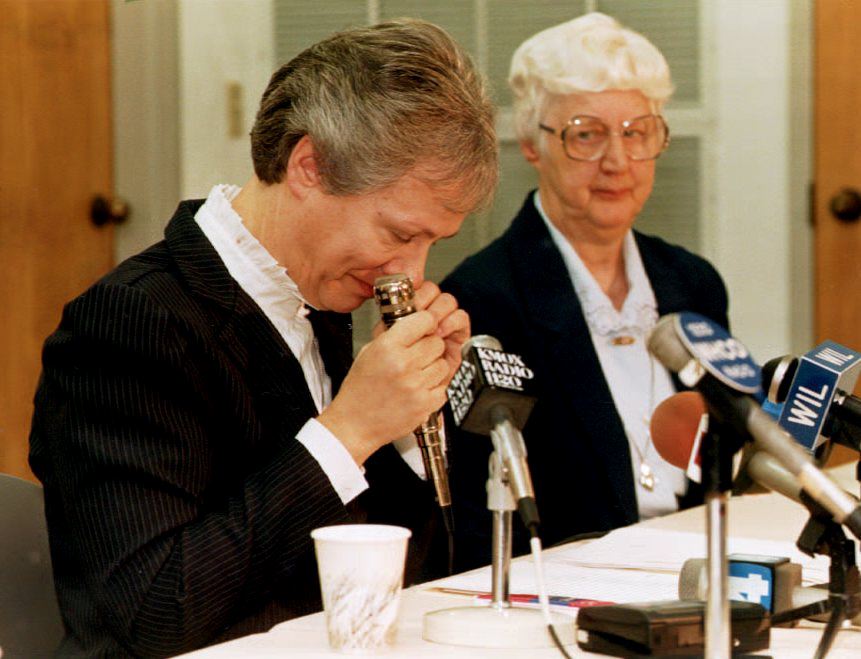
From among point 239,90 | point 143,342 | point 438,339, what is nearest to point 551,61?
point 239,90

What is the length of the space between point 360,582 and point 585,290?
1.57 metres

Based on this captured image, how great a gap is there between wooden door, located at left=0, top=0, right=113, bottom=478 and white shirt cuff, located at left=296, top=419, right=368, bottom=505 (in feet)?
6.29

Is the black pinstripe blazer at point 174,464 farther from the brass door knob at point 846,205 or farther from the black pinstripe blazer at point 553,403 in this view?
the brass door knob at point 846,205

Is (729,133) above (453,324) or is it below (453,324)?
above

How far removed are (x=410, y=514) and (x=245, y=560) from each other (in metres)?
0.39

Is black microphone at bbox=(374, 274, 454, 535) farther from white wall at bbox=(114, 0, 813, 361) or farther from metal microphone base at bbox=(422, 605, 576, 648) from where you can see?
white wall at bbox=(114, 0, 813, 361)

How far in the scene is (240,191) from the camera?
167 centimetres

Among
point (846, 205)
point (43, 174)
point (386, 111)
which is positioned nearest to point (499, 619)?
point (386, 111)

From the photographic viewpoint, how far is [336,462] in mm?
1418

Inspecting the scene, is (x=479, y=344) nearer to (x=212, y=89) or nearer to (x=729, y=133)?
(x=212, y=89)

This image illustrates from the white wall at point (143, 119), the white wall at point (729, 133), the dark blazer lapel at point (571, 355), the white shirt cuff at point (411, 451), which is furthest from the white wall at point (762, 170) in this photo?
the white shirt cuff at point (411, 451)

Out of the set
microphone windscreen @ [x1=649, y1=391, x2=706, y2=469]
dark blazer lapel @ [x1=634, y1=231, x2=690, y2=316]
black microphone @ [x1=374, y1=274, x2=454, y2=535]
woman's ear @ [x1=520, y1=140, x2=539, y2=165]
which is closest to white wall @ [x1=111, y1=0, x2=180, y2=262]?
woman's ear @ [x1=520, y1=140, x2=539, y2=165]

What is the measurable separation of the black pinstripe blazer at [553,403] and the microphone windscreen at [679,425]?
817mm

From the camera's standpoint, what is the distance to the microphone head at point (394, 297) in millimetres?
1495
